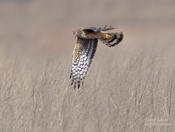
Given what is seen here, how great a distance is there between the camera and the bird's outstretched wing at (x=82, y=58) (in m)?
9.40

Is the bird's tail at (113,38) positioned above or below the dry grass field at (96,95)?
above

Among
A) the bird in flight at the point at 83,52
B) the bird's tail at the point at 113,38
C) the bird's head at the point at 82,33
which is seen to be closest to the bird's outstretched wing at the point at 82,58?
the bird in flight at the point at 83,52

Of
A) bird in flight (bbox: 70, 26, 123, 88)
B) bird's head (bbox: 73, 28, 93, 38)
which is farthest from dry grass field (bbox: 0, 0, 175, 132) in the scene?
bird's head (bbox: 73, 28, 93, 38)

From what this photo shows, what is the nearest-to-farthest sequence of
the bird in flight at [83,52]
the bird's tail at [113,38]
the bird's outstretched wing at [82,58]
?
the bird's tail at [113,38] → the bird in flight at [83,52] → the bird's outstretched wing at [82,58]

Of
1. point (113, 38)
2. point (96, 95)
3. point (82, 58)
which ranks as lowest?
point (96, 95)

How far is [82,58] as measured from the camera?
9492mm

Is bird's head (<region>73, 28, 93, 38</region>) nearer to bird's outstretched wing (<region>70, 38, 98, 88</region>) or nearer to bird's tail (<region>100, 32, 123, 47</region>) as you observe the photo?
bird's outstretched wing (<region>70, 38, 98, 88</region>)

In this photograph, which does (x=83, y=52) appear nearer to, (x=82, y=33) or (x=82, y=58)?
(x=82, y=58)

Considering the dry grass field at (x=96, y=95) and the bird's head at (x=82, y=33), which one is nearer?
the dry grass field at (x=96, y=95)

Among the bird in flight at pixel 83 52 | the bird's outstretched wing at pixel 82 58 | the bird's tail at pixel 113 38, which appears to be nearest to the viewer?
the bird's tail at pixel 113 38

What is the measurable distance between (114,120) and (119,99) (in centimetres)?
23

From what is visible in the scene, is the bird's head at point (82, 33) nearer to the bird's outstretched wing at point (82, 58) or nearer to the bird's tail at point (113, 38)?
the bird's outstretched wing at point (82, 58)

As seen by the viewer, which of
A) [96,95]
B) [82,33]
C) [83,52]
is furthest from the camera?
[83,52]

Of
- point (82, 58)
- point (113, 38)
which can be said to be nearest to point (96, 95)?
point (82, 58)
